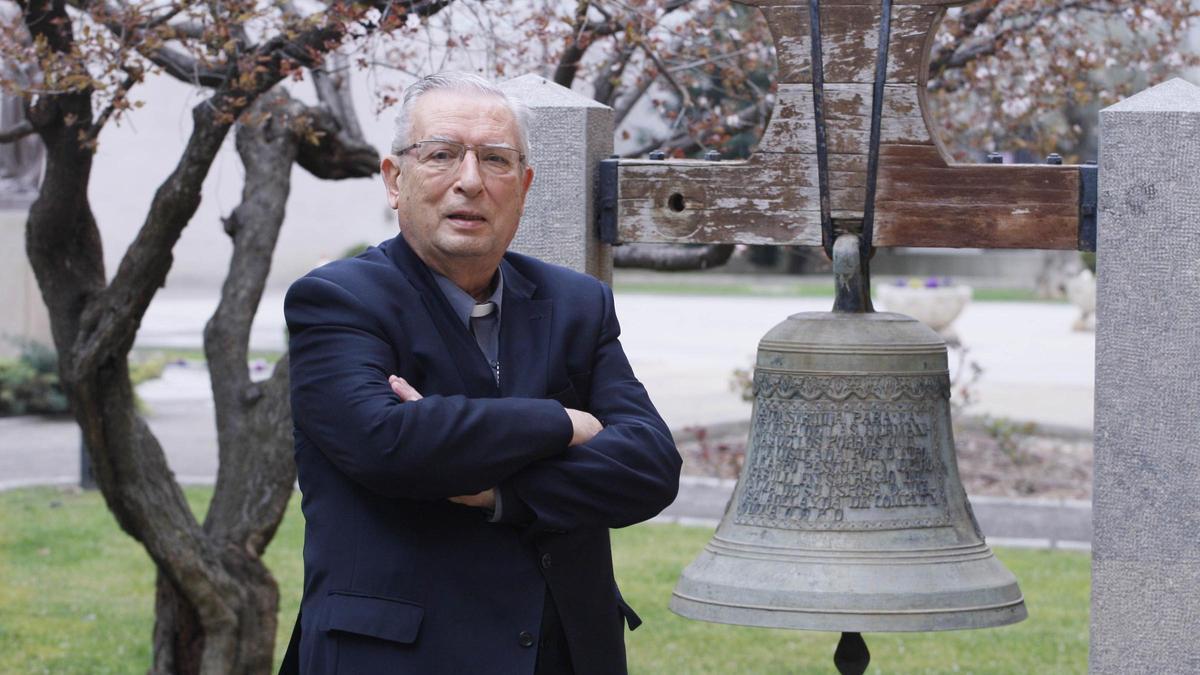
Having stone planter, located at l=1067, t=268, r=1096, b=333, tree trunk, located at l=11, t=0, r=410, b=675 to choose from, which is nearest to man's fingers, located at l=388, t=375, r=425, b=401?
tree trunk, located at l=11, t=0, r=410, b=675

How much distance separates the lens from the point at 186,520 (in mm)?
6074

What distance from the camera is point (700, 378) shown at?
17.5 metres

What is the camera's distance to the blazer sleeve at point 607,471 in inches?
109

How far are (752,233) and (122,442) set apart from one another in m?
2.98

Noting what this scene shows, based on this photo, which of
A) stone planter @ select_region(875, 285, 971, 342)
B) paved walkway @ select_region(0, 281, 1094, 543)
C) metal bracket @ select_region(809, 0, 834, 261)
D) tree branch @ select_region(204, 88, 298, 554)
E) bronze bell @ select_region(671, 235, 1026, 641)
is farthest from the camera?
stone planter @ select_region(875, 285, 971, 342)

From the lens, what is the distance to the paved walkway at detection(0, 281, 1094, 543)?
11.9m

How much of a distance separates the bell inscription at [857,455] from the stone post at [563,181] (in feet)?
2.42

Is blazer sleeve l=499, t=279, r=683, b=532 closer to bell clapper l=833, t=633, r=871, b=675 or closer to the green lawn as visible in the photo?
bell clapper l=833, t=633, r=871, b=675

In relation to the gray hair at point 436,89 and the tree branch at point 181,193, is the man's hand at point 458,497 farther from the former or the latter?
the tree branch at point 181,193

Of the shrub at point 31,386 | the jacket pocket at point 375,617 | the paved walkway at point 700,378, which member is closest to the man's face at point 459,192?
the jacket pocket at point 375,617

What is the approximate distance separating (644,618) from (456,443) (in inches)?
219

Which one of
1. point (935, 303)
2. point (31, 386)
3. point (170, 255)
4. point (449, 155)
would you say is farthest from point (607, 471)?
point (935, 303)

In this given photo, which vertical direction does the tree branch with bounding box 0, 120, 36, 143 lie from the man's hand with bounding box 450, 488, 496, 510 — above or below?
above

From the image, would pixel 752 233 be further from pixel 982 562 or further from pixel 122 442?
pixel 122 442
